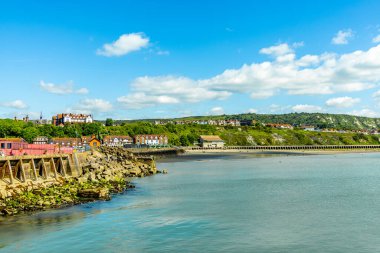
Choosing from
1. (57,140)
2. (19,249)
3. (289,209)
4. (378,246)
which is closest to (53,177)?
(19,249)

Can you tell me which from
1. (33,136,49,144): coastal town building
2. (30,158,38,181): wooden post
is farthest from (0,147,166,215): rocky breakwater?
(33,136,49,144): coastal town building

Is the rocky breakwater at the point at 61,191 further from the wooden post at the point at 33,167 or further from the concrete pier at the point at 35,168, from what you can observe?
the wooden post at the point at 33,167

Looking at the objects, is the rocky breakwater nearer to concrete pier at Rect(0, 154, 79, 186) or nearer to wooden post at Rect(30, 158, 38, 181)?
concrete pier at Rect(0, 154, 79, 186)

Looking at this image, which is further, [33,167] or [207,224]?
[33,167]

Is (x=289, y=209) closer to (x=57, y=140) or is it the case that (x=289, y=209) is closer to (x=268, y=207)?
(x=268, y=207)

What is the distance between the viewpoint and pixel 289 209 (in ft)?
125

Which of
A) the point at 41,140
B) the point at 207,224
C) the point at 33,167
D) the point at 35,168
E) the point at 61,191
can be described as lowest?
the point at 207,224

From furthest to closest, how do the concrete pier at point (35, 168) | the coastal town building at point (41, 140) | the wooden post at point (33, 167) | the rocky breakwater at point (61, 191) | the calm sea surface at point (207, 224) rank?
the coastal town building at point (41, 140) → the wooden post at point (33, 167) → the concrete pier at point (35, 168) → the rocky breakwater at point (61, 191) → the calm sea surface at point (207, 224)

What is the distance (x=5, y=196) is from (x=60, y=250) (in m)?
15.9

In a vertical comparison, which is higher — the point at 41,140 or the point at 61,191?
the point at 41,140

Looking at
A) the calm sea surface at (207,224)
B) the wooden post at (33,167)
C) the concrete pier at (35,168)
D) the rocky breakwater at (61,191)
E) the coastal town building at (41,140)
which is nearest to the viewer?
the calm sea surface at (207,224)

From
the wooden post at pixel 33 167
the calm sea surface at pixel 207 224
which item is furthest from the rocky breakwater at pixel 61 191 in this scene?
the calm sea surface at pixel 207 224

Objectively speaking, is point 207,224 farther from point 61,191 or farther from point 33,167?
point 33,167

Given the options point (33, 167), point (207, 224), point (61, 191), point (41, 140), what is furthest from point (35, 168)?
point (41, 140)
